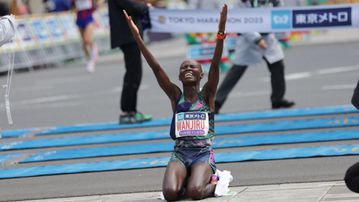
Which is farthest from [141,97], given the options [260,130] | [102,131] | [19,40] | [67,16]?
[67,16]

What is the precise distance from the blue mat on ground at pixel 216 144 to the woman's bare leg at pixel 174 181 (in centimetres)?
242

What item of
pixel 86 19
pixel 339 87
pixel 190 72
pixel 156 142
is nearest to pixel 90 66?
pixel 86 19

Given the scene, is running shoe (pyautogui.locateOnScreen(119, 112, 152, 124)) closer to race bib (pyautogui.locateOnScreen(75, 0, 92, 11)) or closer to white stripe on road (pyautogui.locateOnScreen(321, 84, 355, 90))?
white stripe on road (pyautogui.locateOnScreen(321, 84, 355, 90))

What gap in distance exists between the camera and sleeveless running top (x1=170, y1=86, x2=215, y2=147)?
28.1 feet

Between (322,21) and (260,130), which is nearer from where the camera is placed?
(260,130)

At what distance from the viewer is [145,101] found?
16.5 meters

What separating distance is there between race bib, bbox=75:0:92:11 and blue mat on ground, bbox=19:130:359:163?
11.3 metres

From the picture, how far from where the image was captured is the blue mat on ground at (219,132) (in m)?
11.7

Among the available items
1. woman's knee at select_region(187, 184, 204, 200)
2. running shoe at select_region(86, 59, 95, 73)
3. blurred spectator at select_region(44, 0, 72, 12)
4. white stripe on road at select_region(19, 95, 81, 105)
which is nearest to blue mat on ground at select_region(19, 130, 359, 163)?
woman's knee at select_region(187, 184, 204, 200)

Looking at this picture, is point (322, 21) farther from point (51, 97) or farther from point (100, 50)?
point (100, 50)

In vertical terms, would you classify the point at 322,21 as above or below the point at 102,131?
above

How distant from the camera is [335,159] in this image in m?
9.59

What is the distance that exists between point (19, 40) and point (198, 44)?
8.32 m

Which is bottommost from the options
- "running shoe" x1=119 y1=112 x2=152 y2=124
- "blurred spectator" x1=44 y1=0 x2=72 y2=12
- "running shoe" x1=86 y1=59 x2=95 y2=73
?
"running shoe" x1=86 y1=59 x2=95 y2=73
